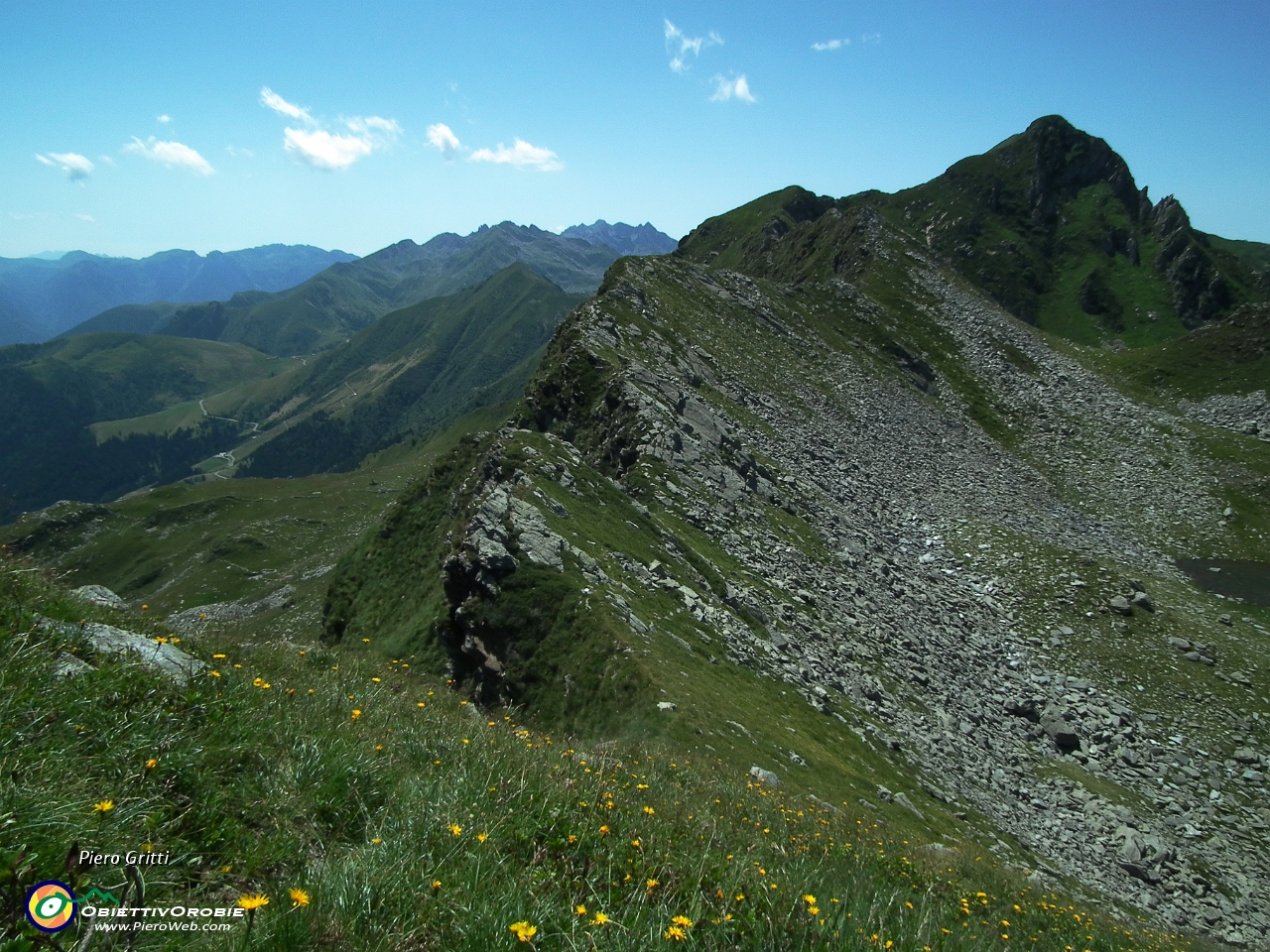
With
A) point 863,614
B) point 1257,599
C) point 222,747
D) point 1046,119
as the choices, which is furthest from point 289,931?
point 1046,119

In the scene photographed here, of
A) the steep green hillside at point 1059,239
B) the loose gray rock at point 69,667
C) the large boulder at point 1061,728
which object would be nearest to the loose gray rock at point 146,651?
the loose gray rock at point 69,667

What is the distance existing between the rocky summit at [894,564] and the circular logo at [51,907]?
15.6 metres

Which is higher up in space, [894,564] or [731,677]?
[894,564]

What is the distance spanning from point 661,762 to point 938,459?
59.2m

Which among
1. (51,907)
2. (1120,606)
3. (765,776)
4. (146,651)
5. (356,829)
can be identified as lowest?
(765,776)

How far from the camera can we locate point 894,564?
41969 millimetres

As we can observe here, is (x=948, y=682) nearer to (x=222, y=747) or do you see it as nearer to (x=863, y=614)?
(x=863, y=614)

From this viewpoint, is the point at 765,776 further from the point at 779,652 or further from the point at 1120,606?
the point at 1120,606

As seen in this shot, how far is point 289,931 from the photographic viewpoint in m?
3.45

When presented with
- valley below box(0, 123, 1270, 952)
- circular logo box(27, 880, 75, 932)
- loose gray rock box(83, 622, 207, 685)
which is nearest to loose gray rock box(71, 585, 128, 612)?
valley below box(0, 123, 1270, 952)

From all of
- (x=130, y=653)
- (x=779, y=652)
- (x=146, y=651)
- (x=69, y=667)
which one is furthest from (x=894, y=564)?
(x=69, y=667)

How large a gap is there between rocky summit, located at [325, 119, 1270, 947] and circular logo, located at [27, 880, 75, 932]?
1564cm

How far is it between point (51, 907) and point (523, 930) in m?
2.33

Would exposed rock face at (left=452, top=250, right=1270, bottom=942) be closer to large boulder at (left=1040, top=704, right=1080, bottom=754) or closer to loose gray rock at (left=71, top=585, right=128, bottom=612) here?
large boulder at (left=1040, top=704, right=1080, bottom=754)
